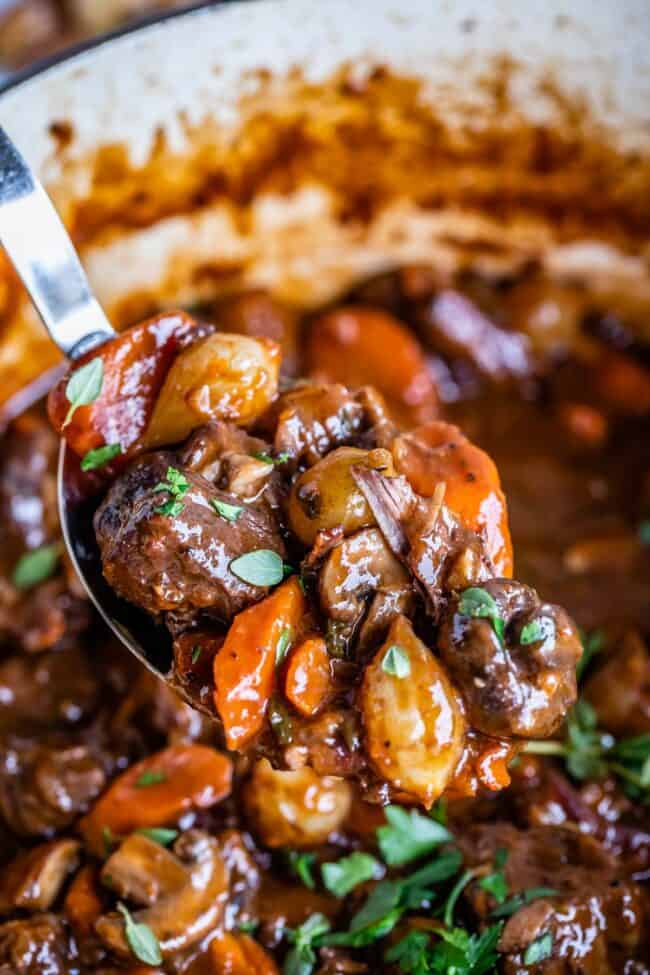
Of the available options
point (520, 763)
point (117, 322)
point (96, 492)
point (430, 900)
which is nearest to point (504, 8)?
point (117, 322)

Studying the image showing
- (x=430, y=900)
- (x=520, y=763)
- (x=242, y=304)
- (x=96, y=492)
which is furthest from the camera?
(x=242, y=304)

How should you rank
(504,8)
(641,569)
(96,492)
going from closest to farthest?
1. (96,492)
2. (504,8)
3. (641,569)

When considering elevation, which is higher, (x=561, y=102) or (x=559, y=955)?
(x=561, y=102)

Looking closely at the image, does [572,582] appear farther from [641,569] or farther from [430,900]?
Result: [430,900]

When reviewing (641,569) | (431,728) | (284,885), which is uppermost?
(431,728)

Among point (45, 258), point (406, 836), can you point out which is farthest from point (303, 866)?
point (45, 258)

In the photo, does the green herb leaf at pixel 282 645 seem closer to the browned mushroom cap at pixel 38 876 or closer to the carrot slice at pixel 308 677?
the carrot slice at pixel 308 677

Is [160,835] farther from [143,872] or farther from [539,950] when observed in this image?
[539,950]
